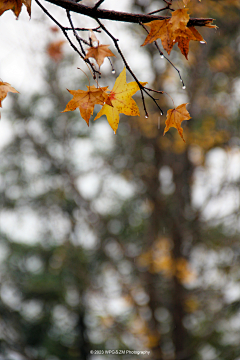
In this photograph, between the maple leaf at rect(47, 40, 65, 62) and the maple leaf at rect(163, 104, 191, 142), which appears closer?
the maple leaf at rect(163, 104, 191, 142)

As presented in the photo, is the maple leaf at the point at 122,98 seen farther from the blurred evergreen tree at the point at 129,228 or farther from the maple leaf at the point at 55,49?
the maple leaf at the point at 55,49

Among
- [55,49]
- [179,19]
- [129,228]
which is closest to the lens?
[179,19]

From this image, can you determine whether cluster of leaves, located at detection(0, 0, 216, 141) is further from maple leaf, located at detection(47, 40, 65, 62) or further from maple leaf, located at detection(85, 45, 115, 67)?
maple leaf, located at detection(47, 40, 65, 62)

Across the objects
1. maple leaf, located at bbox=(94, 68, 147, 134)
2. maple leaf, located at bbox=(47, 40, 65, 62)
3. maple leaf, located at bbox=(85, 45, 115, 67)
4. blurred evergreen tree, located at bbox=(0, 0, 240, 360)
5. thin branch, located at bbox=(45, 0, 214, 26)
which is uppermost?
maple leaf, located at bbox=(47, 40, 65, 62)

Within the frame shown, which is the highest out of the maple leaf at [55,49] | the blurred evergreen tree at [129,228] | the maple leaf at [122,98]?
the maple leaf at [55,49]

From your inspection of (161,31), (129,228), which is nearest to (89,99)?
(161,31)

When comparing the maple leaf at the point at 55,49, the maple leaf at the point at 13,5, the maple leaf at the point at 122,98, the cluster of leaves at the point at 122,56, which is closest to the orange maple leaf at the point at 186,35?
the cluster of leaves at the point at 122,56

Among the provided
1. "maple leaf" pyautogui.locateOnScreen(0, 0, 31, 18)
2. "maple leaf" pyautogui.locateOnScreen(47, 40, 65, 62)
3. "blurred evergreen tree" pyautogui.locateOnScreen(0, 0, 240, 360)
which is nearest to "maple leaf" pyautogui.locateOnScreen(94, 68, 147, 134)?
"maple leaf" pyautogui.locateOnScreen(0, 0, 31, 18)

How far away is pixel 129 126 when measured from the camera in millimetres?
3361

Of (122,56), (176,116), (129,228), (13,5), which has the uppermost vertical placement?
(13,5)

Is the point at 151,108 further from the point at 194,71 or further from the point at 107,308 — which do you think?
the point at 107,308

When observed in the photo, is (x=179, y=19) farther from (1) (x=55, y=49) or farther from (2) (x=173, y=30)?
(1) (x=55, y=49)

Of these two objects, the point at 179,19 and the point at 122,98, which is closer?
the point at 179,19

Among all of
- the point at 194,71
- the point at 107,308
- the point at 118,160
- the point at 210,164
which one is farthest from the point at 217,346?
the point at 194,71
